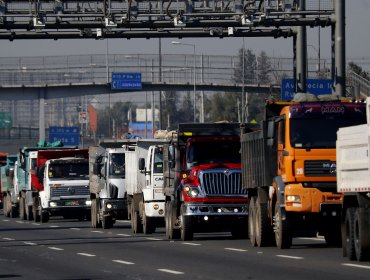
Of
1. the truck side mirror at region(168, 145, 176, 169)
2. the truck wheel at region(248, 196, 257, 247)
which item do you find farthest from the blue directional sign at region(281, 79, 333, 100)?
the truck wheel at region(248, 196, 257, 247)

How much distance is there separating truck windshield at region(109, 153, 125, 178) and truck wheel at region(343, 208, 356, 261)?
795 inches

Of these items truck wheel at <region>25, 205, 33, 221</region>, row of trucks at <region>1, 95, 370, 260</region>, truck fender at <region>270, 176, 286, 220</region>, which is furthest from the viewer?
truck wheel at <region>25, 205, 33, 221</region>

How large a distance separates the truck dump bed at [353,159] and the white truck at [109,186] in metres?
19.7

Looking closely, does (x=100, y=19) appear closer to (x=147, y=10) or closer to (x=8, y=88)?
(x=147, y=10)

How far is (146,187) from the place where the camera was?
1555 inches

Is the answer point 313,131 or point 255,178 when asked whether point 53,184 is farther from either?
point 313,131

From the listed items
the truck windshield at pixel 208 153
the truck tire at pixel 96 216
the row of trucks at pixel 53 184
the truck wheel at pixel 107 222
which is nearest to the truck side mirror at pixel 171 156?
the truck windshield at pixel 208 153

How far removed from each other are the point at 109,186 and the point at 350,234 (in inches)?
815

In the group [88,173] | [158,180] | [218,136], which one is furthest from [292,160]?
[88,173]

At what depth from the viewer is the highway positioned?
22.0 meters

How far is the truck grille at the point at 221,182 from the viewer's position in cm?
3375

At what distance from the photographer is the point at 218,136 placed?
34.6 meters

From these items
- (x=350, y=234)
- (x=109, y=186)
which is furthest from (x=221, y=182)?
(x=109, y=186)

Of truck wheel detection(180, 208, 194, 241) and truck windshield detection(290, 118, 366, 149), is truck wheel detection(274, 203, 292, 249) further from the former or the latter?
truck wheel detection(180, 208, 194, 241)
